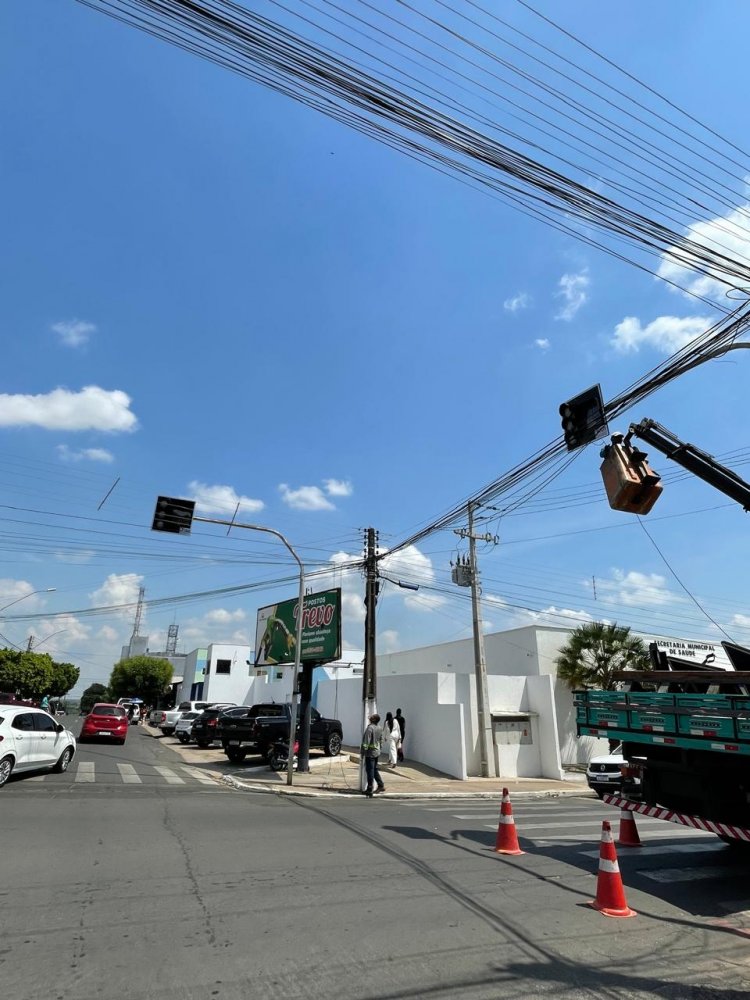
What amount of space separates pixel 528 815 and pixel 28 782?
10339mm

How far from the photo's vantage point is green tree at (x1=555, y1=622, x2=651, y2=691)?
77.7ft

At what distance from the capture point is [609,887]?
19.4 ft

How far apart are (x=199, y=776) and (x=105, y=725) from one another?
10.0 metres

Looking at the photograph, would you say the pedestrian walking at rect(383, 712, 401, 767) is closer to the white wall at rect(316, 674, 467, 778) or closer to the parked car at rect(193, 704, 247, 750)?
the white wall at rect(316, 674, 467, 778)

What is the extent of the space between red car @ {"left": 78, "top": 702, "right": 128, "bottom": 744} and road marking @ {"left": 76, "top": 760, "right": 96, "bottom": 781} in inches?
294

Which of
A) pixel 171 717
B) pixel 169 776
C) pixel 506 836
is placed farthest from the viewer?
pixel 171 717

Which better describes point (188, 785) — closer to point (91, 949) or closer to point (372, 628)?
point (372, 628)

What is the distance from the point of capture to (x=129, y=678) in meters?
74.5

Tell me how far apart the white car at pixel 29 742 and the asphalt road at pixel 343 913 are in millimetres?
2877

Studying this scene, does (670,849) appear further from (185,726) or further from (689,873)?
(185,726)

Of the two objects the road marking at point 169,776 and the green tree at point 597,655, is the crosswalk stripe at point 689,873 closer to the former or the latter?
the road marking at point 169,776

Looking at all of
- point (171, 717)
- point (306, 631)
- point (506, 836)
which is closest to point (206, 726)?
point (306, 631)

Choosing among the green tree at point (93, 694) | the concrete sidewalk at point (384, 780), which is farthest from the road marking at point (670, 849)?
the green tree at point (93, 694)

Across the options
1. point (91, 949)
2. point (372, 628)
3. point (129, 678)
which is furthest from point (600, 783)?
point (129, 678)
